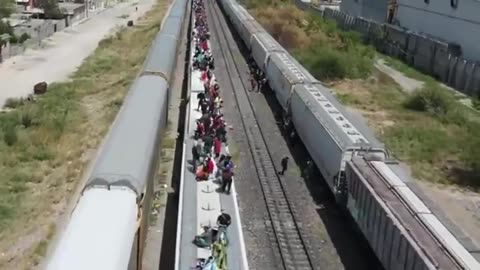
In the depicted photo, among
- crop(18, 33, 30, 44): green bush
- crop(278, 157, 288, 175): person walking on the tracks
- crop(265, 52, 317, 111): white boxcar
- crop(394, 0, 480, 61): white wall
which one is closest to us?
crop(278, 157, 288, 175): person walking on the tracks

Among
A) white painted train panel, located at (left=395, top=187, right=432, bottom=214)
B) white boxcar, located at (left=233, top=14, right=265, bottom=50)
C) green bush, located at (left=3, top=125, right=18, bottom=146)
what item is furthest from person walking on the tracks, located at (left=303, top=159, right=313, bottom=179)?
white boxcar, located at (left=233, top=14, right=265, bottom=50)

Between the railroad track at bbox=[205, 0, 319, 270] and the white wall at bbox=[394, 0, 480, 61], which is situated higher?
the white wall at bbox=[394, 0, 480, 61]

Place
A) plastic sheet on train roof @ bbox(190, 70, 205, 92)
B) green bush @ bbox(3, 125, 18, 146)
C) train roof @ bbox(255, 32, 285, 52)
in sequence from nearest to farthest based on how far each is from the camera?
green bush @ bbox(3, 125, 18, 146) < plastic sheet on train roof @ bbox(190, 70, 205, 92) < train roof @ bbox(255, 32, 285, 52)

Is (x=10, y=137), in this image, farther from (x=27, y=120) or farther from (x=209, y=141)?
(x=209, y=141)

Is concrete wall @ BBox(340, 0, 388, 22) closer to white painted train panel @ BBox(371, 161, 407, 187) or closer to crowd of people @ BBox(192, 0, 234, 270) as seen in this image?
crowd of people @ BBox(192, 0, 234, 270)

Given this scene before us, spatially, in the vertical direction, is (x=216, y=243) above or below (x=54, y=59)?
above

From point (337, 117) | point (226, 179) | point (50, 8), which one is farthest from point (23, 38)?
point (226, 179)

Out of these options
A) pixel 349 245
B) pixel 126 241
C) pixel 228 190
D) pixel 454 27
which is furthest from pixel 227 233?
pixel 454 27

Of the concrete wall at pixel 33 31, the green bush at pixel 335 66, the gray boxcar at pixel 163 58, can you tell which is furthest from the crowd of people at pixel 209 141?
the concrete wall at pixel 33 31
